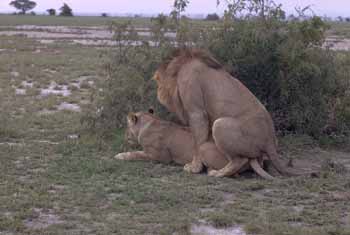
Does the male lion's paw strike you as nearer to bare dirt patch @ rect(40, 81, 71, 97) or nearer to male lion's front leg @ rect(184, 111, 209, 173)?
male lion's front leg @ rect(184, 111, 209, 173)

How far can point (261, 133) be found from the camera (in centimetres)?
880

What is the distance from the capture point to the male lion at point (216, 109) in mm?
8727

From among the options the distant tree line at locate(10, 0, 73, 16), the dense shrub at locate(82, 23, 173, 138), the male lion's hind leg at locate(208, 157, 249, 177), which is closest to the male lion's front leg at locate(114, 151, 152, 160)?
the male lion's hind leg at locate(208, 157, 249, 177)

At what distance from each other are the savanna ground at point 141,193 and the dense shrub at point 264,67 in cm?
50

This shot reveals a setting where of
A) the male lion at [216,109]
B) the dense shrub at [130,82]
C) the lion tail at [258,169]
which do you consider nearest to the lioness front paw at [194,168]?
the male lion at [216,109]

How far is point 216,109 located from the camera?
9086 mm

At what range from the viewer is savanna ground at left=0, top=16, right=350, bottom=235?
6.70 m

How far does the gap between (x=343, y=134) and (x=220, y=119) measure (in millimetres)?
3487

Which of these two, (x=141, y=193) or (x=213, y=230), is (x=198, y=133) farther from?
(x=213, y=230)

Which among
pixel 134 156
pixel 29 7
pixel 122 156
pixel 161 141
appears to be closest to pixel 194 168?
pixel 161 141

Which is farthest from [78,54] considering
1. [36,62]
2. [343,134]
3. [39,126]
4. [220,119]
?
[220,119]

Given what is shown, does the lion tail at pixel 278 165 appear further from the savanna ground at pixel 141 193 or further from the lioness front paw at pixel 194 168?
the lioness front paw at pixel 194 168

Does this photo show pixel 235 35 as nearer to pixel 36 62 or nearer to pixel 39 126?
pixel 39 126

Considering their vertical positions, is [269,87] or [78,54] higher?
[269,87]
